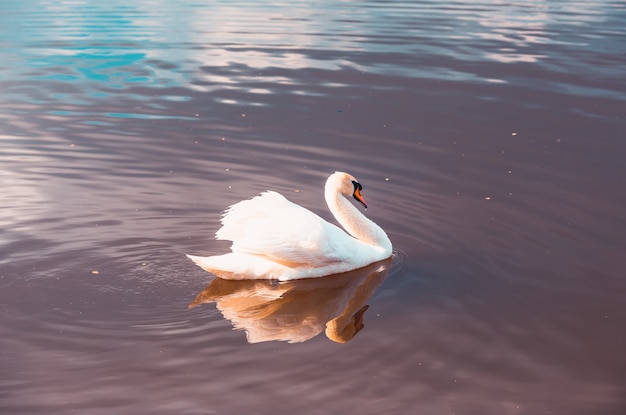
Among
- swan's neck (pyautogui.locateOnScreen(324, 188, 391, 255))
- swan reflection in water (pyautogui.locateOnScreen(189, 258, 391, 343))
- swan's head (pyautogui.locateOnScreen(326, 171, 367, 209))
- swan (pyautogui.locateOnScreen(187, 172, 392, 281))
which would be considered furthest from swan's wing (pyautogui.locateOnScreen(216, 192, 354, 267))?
swan's head (pyautogui.locateOnScreen(326, 171, 367, 209))

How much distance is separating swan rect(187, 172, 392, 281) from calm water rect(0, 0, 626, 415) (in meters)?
0.19

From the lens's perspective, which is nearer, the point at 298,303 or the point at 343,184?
Answer: the point at 298,303

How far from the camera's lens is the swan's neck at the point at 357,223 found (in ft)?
27.9

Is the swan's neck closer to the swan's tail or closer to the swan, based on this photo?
the swan

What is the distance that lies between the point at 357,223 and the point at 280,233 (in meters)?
1.10

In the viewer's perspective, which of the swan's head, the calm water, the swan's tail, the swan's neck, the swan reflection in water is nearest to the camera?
the calm water

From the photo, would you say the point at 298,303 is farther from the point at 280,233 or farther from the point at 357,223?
the point at 357,223

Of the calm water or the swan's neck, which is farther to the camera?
the swan's neck

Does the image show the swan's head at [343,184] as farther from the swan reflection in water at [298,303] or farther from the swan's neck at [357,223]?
the swan reflection in water at [298,303]

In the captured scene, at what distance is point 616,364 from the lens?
676 centimetres

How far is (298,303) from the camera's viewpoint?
785cm

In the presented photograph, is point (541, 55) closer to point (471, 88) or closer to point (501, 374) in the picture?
point (471, 88)

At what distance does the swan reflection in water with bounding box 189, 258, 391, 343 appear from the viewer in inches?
287

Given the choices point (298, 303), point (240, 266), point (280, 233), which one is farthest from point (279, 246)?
point (298, 303)
